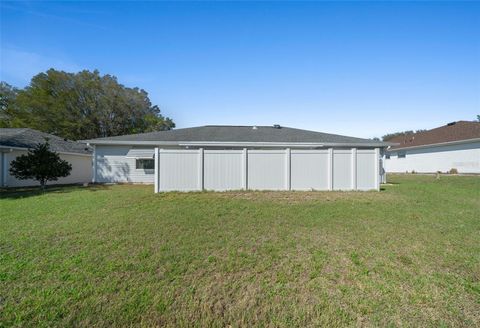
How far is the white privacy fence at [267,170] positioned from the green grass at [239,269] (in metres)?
3.52

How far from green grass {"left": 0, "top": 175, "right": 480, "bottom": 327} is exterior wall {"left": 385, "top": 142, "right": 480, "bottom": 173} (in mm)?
19542

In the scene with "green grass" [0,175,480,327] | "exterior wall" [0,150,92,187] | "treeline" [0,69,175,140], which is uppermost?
"treeline" [0,69,175,140]

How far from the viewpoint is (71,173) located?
17750 mm

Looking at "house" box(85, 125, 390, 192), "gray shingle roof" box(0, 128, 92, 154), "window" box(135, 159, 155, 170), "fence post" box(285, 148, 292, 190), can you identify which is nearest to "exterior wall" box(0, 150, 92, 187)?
"gray shingle roof" box(0, 128, 92, 154)

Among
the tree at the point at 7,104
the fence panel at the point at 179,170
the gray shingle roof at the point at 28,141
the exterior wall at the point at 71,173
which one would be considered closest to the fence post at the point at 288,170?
the fence panel at the point at 179,170

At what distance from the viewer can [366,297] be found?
271 cm

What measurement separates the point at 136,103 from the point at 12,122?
43.7ft

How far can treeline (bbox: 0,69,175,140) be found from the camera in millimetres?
27078

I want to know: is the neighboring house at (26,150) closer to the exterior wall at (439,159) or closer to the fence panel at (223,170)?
the fence panel at (223,170)

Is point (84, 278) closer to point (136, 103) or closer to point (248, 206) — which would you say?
point (248, 206)

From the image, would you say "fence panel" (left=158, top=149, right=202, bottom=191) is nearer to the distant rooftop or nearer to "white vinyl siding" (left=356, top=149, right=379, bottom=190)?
"white vinyl siding" (left=356, top=149, right=379, bottom=190)

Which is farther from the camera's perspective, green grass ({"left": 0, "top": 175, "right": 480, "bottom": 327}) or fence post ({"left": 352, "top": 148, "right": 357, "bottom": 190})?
fence post ({"left": 352, "top": 148, "right": 357, "bottom": 190})

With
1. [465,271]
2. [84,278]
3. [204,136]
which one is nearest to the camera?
[84,278]

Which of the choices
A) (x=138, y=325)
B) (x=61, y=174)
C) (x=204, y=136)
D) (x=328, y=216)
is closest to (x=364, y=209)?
(x=328, y=216)
